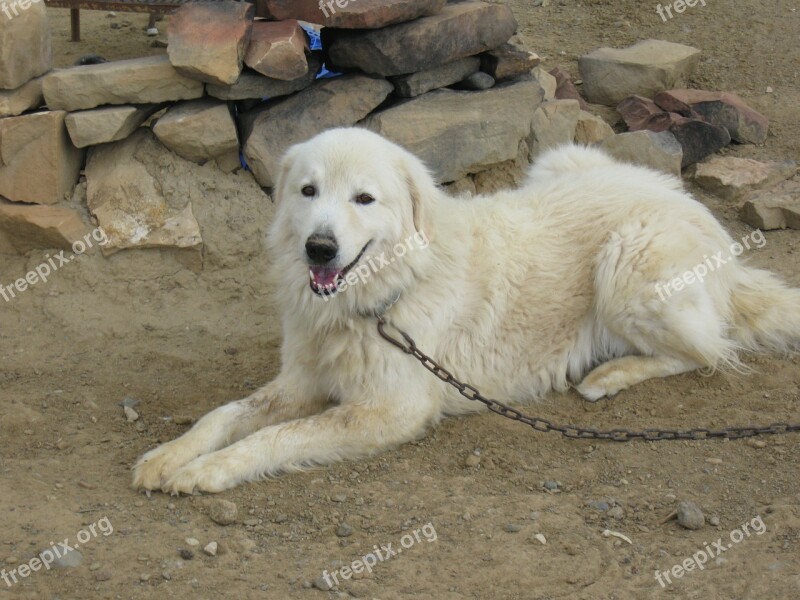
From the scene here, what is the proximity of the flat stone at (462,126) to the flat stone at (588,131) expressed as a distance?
80cm

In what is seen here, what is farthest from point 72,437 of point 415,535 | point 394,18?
point 394,18

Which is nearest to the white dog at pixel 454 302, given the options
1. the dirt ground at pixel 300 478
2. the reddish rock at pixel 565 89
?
the dirt ground at pixel 300 478

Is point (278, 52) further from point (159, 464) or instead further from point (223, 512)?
point (223, 512)

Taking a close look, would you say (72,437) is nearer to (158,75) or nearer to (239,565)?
(239,565)

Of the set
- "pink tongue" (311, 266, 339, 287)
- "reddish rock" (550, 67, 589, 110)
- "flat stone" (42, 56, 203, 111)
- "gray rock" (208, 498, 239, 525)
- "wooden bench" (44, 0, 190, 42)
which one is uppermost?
"wooden bench" (44, 0, 190, 42)

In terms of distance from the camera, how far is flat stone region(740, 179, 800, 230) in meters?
7.11

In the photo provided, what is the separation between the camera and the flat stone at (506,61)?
7.04 metres

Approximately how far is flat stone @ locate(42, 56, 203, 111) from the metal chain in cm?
246

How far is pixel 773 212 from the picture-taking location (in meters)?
7.15

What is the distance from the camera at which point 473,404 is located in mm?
5191

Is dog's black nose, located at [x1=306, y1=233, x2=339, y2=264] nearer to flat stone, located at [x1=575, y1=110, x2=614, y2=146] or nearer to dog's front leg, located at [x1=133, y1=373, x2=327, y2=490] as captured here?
dog's front leg, located at [x1=133, y1=373, x2=327, y2=490]

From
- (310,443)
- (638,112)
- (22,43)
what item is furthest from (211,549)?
(638,112)

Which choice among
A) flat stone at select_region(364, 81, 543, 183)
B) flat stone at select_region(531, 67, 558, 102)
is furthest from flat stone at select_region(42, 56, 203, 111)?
flat stone at select_region(531, 67, 558, 102)

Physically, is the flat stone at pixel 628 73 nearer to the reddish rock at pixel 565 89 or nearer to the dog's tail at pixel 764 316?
the reddish rock at pixel 565 89
